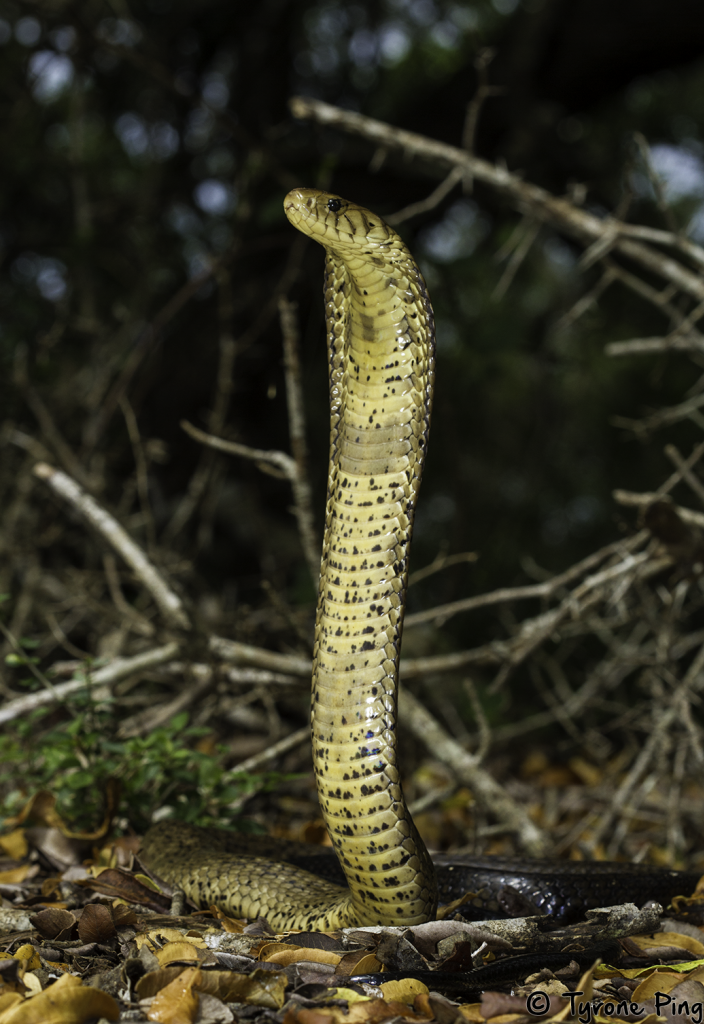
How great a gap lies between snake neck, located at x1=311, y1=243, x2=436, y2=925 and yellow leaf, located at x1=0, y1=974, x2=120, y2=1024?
70 centimetres

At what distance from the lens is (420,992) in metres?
2.09

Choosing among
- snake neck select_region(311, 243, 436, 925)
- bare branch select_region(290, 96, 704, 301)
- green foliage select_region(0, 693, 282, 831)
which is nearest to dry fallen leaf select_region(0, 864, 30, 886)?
green foliage select_region(0, 693, 282, 831)

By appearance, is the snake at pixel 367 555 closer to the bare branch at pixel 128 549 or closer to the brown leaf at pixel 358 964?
the brown leaf at pixel 358 964

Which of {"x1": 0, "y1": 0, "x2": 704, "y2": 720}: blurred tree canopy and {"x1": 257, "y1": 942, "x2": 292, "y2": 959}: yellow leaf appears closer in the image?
{"x1": 257, "y1": 942, "x2": 292, "y2": 959}: yellow leaf

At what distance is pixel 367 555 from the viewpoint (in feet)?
8.04

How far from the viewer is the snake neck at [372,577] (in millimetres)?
2369

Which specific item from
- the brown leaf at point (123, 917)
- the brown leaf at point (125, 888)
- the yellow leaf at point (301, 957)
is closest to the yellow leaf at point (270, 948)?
the yellow leaf at point (301, 957)

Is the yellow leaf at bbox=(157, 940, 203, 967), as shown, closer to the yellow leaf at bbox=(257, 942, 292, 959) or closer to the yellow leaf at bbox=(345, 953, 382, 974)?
the yellow leaf at bbox=(257, 942, 292, 959)

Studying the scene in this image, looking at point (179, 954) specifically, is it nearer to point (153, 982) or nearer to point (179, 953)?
point (179, 953)

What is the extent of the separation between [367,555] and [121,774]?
4.93ft

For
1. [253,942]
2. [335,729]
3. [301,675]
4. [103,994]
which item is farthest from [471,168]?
[103,994]

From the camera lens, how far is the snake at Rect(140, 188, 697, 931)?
7.75 ft

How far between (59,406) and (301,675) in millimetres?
3456

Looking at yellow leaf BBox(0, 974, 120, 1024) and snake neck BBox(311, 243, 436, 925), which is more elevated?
snake neck BBox(311, 243, 436, 925)
